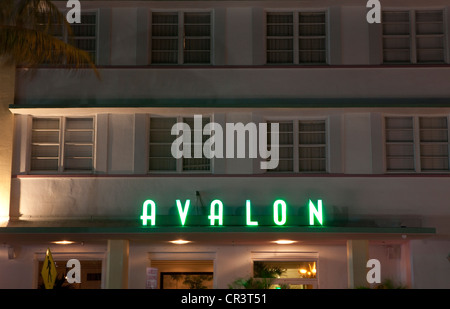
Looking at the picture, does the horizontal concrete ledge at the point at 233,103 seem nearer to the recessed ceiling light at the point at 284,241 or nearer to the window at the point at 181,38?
the window at the point at 181,38

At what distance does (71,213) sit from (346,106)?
818 cm

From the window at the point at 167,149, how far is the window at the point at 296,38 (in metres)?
2.89

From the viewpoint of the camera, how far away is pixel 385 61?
2444cm

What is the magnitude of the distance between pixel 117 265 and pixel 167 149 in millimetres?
3765

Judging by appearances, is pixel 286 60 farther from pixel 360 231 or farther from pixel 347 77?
pixel 360 231

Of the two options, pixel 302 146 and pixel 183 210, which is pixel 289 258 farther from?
pixel 183 210

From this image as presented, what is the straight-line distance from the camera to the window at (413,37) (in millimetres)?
24469

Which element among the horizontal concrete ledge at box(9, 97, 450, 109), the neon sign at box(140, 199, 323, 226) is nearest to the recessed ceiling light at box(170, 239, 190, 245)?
the neon sign at box(140, 199, 323, 226)

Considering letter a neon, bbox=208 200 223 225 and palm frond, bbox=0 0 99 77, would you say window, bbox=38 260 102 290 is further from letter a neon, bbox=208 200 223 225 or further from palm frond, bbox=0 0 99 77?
palm frond, bbox=0 0 99 77

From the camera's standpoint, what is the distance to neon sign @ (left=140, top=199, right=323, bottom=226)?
22.5 metres

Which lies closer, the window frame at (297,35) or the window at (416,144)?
the window at (416,144)

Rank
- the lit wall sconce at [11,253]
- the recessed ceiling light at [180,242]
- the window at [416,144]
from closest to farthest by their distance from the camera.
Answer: the recessed ceiling light at [180,242] → the window at [416,144] → the lit wall sconce at [11,253]

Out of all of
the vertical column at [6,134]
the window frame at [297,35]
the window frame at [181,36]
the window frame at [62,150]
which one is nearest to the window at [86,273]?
the vertical column at [6,134]

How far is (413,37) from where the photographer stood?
80.2 feet
